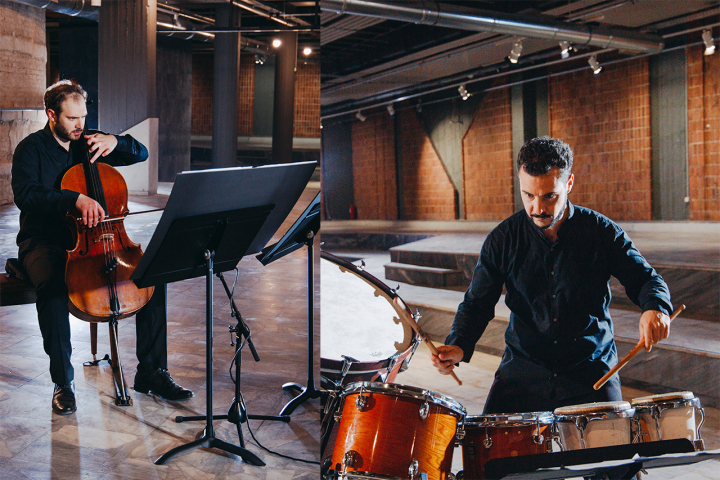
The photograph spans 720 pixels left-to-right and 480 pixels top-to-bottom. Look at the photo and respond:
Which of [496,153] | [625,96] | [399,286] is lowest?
[399,286]

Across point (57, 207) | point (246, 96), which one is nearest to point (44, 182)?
point (57, 207)

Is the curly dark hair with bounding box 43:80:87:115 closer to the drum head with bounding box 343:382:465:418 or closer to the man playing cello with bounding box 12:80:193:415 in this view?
the man playing cello with bounding box 12:80:193:415

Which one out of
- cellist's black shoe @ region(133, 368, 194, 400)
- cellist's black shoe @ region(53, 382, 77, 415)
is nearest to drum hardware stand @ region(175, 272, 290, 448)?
cellist's black shoe @ region(133, 368, 194, 400)

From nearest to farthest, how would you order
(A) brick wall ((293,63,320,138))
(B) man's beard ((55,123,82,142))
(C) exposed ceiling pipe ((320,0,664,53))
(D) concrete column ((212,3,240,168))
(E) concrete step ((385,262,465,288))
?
(C) exposed ceiling pipe ((320,0,664,53)) < (E) concrete step ((385,262,465,288)) < (B) man's beard ((55,123,82,142)) < (D) concrete column ((212,3,240,168)) < (A) brick wall ((293,63,320,138))

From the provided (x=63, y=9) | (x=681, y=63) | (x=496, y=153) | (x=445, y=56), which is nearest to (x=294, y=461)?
(x=496, y=153)

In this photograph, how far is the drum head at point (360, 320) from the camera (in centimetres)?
179

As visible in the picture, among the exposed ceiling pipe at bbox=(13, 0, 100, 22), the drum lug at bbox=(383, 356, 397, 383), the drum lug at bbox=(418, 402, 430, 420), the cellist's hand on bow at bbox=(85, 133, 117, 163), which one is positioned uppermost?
the exposed ceiling pipe at bbox=(13, 0, 100, 22)

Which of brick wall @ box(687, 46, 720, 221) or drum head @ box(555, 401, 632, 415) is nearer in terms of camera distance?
drum head @ box(555, 401, 632, 415)

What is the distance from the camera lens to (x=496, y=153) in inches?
67.7

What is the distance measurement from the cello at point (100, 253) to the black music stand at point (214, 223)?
1.77 feet

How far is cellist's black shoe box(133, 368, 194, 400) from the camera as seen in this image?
269cm

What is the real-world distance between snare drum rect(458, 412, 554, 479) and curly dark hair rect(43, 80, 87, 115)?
192 cm

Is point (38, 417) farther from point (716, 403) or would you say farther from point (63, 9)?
point (716, 403)

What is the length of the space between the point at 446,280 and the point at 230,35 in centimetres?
167
